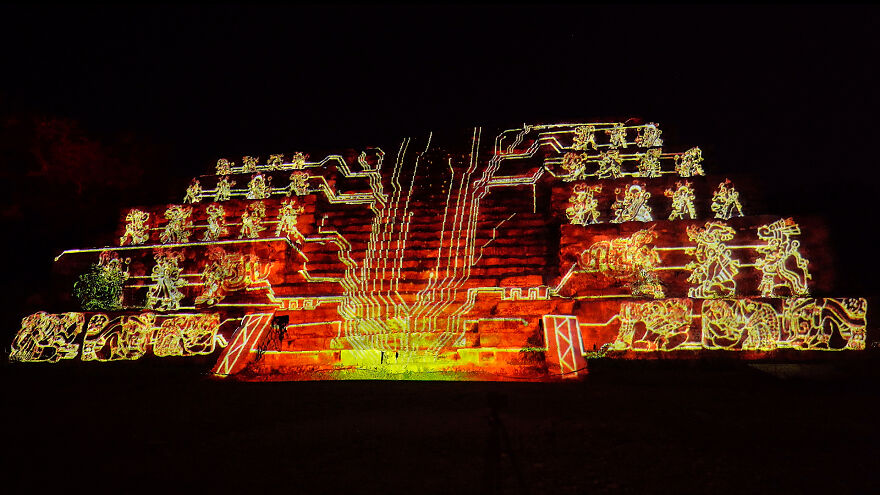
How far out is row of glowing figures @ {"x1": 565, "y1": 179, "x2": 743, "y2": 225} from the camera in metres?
10.4

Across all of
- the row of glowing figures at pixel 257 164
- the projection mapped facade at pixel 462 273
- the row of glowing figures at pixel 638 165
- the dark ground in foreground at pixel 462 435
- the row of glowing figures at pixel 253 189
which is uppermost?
the row of glowing figures at pixel 257 164

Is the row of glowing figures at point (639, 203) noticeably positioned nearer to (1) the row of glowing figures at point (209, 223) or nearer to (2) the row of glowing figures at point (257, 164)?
(1) the row of glowing figures at point (209, 223)

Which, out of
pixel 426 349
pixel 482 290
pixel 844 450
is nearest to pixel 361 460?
pixel 844 450

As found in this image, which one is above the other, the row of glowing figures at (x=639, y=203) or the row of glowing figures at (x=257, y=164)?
the row of glowing figures at (x=257, y=164)

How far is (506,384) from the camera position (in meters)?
6.33

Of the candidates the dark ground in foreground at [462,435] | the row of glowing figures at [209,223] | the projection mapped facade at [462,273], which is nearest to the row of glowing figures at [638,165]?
the projection mapped facade at [462,273]

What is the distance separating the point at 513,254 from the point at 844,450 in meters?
6.69

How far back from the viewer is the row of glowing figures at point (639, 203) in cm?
1041

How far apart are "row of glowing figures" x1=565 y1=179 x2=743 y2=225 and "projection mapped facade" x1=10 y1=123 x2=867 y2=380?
0.04 metres

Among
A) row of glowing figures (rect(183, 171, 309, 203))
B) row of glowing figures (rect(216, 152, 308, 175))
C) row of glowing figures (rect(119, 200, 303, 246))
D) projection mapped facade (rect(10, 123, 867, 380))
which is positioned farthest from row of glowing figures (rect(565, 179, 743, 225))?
row of glowing figures (rect(216, 152, 308, 175))

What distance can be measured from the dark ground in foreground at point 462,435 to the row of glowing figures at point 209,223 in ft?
18.8

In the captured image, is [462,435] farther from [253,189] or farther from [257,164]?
[257,164]

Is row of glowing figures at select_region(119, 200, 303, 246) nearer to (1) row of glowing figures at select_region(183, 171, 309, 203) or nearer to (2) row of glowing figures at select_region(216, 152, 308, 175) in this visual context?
(1) row of glowing figures at select_region(183, 171, 309, 203)

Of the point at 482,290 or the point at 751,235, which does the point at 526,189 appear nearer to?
the point at 482,290
